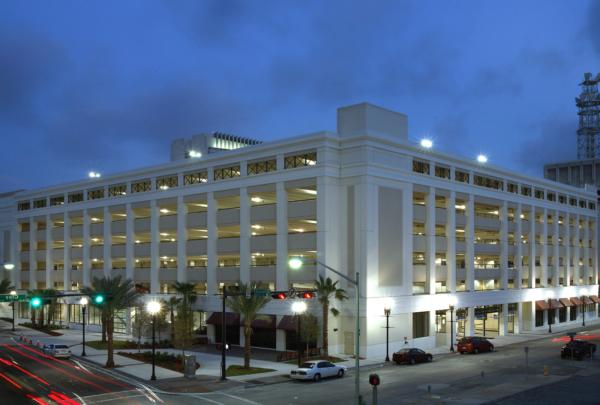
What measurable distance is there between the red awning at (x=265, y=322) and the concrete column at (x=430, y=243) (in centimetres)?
1604

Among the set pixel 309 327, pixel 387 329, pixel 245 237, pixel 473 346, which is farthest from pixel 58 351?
pixel 473 346

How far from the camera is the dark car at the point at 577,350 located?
176 ft

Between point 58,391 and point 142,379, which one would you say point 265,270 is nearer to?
point 142,379

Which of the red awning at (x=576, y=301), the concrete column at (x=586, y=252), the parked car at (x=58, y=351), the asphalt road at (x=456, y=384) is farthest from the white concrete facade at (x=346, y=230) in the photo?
the parked car at (x=58, y=351)

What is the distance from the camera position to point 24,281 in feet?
323

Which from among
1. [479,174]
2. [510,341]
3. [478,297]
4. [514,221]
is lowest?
[510,341]

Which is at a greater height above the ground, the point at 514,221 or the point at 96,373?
the point at 514,221

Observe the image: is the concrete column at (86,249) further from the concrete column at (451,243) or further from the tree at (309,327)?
the concrete column at (451,243)

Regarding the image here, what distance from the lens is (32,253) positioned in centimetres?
9562

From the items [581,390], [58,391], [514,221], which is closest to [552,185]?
[514,221]

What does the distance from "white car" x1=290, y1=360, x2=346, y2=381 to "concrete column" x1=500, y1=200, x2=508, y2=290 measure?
38.8 metres

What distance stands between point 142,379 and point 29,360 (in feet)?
48.5

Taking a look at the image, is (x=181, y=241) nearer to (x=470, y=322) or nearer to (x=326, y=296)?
(x=326, y=296)

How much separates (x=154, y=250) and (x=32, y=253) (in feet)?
100
